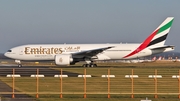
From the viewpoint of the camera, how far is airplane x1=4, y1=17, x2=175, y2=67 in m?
55.0

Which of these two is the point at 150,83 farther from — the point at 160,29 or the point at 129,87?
the point at 160,29

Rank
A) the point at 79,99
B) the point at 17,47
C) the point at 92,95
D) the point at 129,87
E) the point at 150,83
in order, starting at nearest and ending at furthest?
1. the point at 79,99
2. the point at 92,95
3. the point at 129,87
4. the point at 150,83
5. the point at 17,47

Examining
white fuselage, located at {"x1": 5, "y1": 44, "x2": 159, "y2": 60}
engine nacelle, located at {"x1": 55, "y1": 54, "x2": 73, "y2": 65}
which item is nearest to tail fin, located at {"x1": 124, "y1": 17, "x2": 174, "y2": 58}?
white fuselage, located at {"x1": 5, "y1": 44, "x2": 159, "y2": 60}

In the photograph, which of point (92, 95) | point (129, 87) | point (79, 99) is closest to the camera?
point (79, 99)

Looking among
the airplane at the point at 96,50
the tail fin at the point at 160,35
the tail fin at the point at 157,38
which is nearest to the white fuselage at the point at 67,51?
the airplane at the point at 96,50

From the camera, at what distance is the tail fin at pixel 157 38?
2172 inches

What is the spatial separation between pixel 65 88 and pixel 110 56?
3037 cm

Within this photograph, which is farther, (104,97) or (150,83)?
(150,83)

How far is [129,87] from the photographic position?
26188 millimetres

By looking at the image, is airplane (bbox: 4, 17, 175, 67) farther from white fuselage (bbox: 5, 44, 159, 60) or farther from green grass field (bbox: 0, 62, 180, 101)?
green grass field (bbox: 0, 62, 180, 101)

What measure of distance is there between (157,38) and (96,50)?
782cm

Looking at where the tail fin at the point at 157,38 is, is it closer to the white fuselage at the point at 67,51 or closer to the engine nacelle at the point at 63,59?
the white fuselage at the point at 67,51

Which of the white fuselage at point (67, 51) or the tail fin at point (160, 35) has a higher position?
the tail fin at point (160, 35)

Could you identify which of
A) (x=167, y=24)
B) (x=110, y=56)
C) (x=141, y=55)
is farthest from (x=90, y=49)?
(x=167, y=24)
